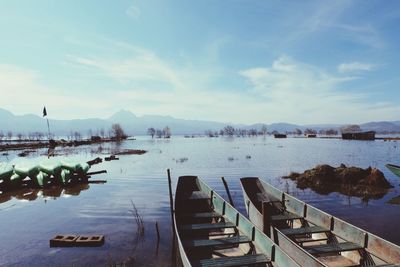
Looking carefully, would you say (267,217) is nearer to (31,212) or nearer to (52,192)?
(31,212)

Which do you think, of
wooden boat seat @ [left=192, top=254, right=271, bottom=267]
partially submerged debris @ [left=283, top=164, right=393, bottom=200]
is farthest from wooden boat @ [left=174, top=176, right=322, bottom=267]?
partially submerged debris @ [left=283, top=164, right=393, bottom=200]

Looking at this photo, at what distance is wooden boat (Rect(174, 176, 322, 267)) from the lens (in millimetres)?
7562

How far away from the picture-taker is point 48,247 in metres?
11.7

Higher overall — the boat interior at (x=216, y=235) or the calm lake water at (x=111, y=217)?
the boat interior at (x=216, y=235)

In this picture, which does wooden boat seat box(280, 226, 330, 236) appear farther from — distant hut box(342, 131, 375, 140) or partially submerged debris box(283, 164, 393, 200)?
distant hut box(342, 131, 375, 140)

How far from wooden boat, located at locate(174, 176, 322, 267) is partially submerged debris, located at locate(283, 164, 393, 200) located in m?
12.8

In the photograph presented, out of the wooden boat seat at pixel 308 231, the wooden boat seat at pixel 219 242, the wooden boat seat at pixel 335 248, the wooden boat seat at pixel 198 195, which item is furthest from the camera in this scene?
the wooden boat seat at pixel 198 195

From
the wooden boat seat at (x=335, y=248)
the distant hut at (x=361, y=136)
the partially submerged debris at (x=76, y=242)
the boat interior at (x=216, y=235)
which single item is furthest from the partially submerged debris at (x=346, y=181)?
the distant hut at (x=361, y=136)

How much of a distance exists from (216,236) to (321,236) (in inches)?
165

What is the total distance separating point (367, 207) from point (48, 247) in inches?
736

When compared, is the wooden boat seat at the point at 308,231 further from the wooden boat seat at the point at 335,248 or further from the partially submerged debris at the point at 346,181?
the partially submerged debris at the point at 346,181

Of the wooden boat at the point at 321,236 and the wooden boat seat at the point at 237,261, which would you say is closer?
the wooden boat seat at the point at 237,261

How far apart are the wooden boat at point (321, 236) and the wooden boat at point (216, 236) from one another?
2.46ft

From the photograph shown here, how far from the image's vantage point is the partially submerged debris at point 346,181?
21750 mm
